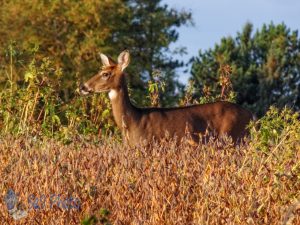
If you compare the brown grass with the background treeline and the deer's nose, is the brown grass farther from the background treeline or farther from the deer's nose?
the background treeline

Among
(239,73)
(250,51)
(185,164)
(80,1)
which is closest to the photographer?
(185,164)

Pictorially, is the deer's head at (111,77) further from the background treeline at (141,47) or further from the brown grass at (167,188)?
the background treeline at (141,47)

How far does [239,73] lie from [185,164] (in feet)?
140

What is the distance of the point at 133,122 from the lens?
15875 mm

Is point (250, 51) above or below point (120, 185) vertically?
above

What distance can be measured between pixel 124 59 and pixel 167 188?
10.2m

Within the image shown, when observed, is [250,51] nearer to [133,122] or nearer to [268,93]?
[268,93]

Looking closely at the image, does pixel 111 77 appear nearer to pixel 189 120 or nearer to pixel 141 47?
pixel 189 120

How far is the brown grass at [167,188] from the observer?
6.57m

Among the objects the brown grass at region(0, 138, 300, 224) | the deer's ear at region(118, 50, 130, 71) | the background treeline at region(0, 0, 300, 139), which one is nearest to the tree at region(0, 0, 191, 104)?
the background treeline at region(0, 0, 300, 139)

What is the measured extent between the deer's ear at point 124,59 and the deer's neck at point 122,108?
0.90 ft

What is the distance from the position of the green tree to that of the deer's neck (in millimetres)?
31377

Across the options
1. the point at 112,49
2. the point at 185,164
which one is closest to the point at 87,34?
the point at 112,49

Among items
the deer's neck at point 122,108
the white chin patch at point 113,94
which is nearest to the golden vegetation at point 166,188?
the deer's neck at point 122,108
